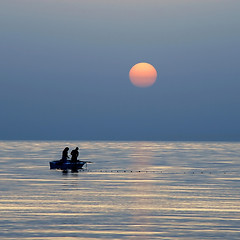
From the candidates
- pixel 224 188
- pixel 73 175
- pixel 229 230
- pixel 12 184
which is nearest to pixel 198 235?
pixel 229 230

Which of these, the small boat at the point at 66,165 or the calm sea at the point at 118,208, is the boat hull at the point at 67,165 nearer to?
the small boat at the point at 66,165

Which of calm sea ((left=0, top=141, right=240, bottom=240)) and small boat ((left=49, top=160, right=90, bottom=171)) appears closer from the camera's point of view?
calm sea ((left=0, top=141, right=240, bottom=240))

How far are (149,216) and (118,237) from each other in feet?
19.5

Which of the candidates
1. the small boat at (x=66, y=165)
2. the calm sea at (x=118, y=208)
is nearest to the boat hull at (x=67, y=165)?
the small boat at (x=66, y=165)

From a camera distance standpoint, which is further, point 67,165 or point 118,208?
point 67,165

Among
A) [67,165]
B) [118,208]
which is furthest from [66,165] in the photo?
[118,208]

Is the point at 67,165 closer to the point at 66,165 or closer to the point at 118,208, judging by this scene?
the point at 66,165

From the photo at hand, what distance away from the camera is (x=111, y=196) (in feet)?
136

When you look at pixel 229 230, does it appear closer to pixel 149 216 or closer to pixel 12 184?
pixel 149 216

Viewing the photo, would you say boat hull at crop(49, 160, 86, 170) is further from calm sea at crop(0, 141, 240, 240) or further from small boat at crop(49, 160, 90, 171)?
calm sea at crop(0, 141, 240, 240)

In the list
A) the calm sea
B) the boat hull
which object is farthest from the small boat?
the calm sea

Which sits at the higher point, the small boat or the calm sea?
the small boat

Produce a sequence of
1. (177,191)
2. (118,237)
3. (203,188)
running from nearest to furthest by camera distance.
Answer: (118,237) → (177,191) → (203,188)

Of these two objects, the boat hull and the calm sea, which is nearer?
the calm sea
